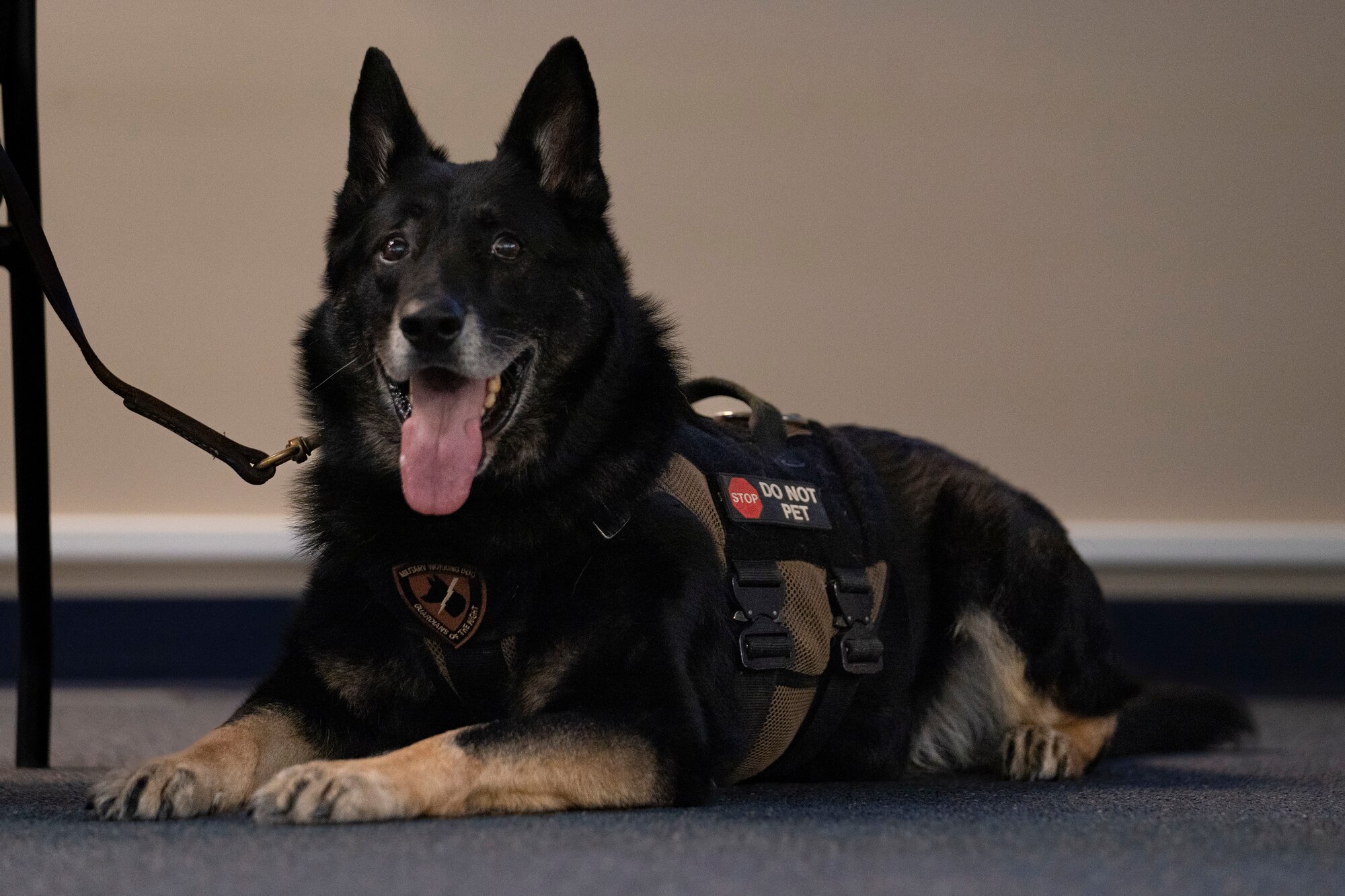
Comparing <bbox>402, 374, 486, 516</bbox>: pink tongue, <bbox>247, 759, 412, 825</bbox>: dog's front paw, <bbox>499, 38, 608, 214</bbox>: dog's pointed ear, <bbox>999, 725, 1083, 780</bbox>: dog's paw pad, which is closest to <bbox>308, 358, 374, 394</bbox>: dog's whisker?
<bbox>402, 374, 486, 516</bbox>: pink tongue

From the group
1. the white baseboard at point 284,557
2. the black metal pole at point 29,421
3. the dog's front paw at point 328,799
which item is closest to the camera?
the dog's front paw at point 328,799

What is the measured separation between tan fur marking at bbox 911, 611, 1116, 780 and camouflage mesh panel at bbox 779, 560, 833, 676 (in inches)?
16.5

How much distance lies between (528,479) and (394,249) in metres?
0.37

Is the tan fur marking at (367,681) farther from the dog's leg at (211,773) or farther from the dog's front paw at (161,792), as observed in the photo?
the dog's front paw at (161,792)

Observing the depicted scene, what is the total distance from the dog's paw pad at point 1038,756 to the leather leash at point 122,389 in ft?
4.07

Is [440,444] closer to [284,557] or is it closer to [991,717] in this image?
[991,717]

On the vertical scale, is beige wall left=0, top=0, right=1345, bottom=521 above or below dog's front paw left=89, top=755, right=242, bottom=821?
above

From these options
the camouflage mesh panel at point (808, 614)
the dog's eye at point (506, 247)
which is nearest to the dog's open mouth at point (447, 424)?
the dog's eye at point (506, 247)

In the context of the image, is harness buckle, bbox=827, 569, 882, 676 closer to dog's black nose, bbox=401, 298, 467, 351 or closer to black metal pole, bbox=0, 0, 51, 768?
dog's black nose, bbox=401, 298, 467, 351

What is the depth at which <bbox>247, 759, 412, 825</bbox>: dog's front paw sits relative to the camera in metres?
1.56

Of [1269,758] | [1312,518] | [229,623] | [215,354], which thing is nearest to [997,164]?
[1312,518]

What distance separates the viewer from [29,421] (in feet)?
7.44

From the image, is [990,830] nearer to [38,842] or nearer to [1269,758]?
[38,842]

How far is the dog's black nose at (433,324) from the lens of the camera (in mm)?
1787
